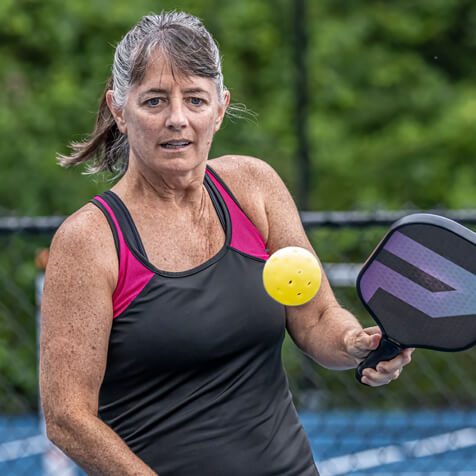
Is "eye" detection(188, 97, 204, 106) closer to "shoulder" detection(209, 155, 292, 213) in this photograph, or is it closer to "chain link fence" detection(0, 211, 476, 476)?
"shoulder" detection(209, 155, 292, 213)

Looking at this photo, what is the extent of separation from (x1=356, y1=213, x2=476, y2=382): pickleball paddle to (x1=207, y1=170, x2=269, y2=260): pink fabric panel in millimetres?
264

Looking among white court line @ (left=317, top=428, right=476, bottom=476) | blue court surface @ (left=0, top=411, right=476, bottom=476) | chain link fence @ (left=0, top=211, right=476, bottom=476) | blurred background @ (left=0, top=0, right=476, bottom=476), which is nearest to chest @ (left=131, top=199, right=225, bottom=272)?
chain link fence @ (left=0, top=211, right=476, bottom=476)

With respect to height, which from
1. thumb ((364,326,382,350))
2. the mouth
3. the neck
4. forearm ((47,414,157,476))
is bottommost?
forearm ((47,414,157,476))

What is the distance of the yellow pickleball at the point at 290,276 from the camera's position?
2527 millimetres

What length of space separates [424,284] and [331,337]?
0.30 m

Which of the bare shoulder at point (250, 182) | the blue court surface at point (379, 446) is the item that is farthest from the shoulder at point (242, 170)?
the blue court surface at point (379, 446)

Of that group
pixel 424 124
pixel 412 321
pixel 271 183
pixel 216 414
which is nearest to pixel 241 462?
pixel 216 414

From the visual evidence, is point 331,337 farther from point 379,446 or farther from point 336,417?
point 336,417

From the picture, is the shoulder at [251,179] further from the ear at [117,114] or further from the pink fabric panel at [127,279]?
the pink fabric panel at [127,279]

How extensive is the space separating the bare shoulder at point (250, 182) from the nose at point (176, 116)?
0.32 m

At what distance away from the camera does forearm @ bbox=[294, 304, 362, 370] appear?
2826mm

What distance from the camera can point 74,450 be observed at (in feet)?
8.36

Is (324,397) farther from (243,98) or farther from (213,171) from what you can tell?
(243,98)

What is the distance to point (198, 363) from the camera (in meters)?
2.69
